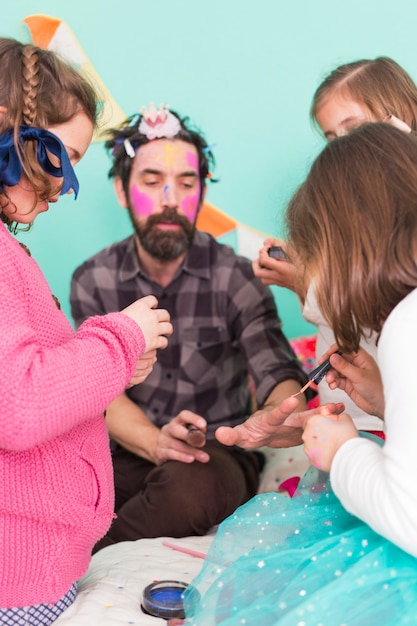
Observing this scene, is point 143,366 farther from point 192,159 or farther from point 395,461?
point 192,159

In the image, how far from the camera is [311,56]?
2070 millimetres

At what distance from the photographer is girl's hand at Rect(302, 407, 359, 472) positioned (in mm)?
935

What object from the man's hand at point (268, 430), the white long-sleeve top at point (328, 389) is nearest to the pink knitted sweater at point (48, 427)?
the man's hand at point (268, 430)

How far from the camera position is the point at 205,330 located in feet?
5.85

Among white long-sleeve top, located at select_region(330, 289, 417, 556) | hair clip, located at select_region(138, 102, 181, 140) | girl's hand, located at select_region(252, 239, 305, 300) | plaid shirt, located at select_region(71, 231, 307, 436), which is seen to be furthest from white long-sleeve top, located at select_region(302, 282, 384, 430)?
hair clip, located at select_region(138, 102, 181, 140)

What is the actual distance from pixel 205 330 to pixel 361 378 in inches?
29.3

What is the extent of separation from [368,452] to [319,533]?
0.16 meters

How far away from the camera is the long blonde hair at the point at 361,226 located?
90cm

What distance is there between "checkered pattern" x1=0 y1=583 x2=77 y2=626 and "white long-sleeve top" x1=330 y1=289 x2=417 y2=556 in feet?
1.48

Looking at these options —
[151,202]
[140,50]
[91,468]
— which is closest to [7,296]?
[91,468]

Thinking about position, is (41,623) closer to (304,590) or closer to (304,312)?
(304,590)

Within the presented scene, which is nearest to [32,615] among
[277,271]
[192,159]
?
[277,271]

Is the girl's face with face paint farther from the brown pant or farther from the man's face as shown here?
the brown pant

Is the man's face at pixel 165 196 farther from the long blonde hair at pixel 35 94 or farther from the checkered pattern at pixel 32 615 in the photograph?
the checkered pattern at pixel 32 615
